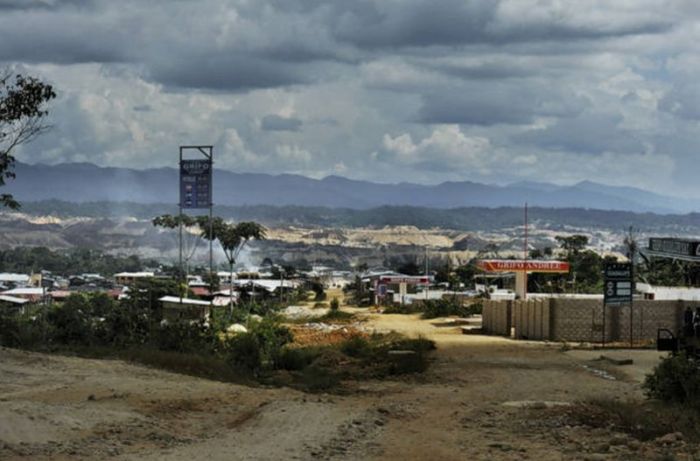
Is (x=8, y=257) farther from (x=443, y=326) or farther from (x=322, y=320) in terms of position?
(x=443, y=326)

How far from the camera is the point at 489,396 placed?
22.7 metres

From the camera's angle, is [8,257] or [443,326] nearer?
[443,326]

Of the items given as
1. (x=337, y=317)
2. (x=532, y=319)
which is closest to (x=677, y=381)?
(x=532, y=319)

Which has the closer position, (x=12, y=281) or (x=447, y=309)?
(x=447, y=309)

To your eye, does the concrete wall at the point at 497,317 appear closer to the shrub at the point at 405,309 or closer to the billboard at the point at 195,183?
the billboard at the point at 195,183

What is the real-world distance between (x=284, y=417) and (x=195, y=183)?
23.7 meters

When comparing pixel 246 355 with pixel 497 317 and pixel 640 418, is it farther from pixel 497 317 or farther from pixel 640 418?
pixel 497 317

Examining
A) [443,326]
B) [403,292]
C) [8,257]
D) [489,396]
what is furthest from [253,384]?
[8,257]

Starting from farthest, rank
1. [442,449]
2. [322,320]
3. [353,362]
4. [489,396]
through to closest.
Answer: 1. [322,320]
2. [353,362]
3. [489,396]
4. [442,449]

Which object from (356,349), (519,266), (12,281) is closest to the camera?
(356,349)

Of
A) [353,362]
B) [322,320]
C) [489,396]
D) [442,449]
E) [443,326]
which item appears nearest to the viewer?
[442,449]

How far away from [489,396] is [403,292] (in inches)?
2489

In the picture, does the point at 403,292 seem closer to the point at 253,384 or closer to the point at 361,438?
the point at 253,384

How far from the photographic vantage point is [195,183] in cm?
4025
